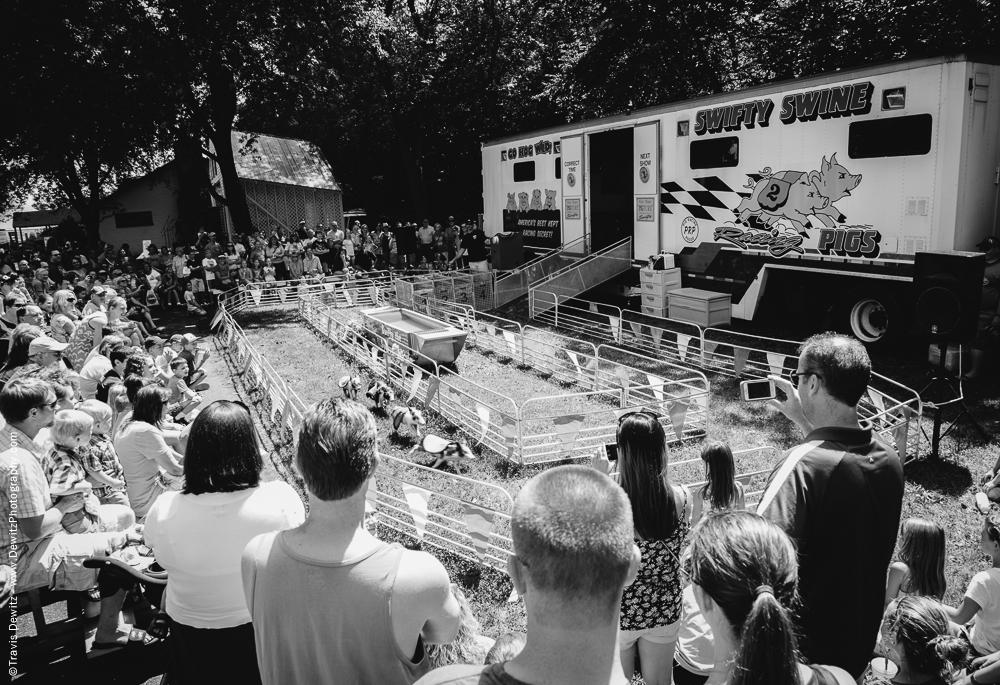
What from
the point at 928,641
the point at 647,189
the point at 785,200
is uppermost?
the point at 647,189

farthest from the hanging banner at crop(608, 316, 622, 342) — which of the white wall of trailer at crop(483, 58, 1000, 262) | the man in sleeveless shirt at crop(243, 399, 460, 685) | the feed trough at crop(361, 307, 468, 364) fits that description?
the man in sleeveless shirt at crop(243, 399, 460, 685)

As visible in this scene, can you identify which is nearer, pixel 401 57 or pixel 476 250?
pixel 476 250

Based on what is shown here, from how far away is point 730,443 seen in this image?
9.11 m

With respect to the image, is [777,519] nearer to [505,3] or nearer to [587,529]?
[587,529]

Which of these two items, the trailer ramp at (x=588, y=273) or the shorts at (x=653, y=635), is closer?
the shorts at (x=653, y=635)

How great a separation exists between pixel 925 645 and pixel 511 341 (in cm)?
1000

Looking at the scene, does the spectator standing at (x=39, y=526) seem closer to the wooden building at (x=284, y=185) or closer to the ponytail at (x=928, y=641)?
the ponytail at (x=928, y=641)

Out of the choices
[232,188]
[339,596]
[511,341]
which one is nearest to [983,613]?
[339,596]

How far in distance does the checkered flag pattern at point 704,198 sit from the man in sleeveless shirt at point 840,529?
1227 centimetres

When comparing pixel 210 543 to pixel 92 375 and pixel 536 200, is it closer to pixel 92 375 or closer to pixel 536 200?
pixel 92 375

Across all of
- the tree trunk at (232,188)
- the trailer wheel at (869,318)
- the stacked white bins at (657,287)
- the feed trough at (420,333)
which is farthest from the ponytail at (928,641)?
the tree trunk at (232,188)

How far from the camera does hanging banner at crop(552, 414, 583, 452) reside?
859 cm

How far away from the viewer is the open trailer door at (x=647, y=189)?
16.4 meters

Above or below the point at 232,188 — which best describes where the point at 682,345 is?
below
